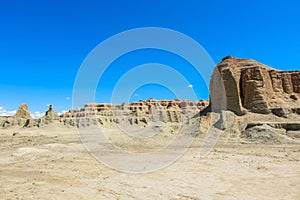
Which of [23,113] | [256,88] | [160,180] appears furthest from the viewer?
[23,113]

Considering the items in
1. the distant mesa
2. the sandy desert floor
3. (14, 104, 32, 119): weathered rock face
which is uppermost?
(14, 104, 32, 119): weathered rock face

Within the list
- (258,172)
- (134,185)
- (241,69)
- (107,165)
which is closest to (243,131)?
(241,69)

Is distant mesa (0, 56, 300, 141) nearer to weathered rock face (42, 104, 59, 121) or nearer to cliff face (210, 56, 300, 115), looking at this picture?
cliff face (210, 56, 300, 115)

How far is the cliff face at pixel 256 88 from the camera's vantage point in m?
33.2

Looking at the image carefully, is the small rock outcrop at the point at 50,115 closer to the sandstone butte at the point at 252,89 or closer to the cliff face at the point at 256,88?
the sandstone butte at the point at 252,89

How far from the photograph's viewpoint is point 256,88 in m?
33.6

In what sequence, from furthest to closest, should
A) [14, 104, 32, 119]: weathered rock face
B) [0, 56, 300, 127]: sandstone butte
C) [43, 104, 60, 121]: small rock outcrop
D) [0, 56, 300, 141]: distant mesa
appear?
[14, 104, 32, 119]: weathered rock face < [43, 104, 60, 121]: small rock outcrop < [0, 56, 300, 127]: sandstone butte < [0, 56, 300, 141]: distant mesa

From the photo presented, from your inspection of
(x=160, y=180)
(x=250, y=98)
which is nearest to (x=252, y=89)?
(x=250, y=98)

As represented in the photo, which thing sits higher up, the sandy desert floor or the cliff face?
the cliff face

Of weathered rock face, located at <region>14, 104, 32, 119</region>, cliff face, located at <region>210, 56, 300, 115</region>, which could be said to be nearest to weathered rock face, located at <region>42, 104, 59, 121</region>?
weathered rock face, located at <region>14, 104, 32, 119</region>

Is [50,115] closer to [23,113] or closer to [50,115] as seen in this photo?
[50,115]

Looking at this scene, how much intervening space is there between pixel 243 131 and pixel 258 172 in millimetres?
17061

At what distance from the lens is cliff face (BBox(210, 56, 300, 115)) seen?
33.2 m

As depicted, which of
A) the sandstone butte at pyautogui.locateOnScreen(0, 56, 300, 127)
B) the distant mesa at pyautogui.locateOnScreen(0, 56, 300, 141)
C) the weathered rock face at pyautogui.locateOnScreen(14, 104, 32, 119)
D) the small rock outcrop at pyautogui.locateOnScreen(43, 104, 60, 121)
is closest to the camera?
the distant mesa at pyautogui.locateOnScreen(0, 56, 300, 141)
